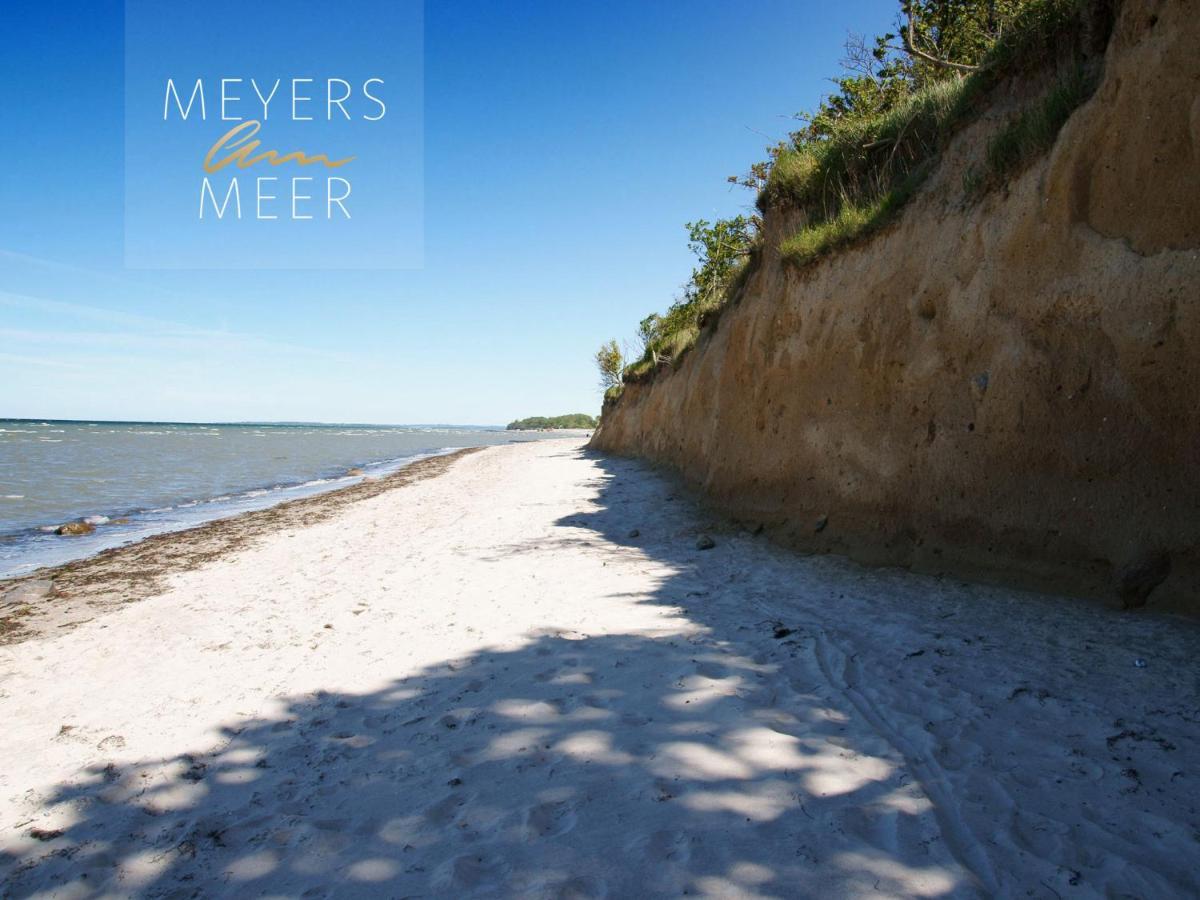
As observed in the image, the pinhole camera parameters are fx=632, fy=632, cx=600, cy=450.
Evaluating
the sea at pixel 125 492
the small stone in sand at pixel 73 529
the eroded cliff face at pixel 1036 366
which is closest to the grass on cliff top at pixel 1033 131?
the eroded cliff face at pixel 1036 366

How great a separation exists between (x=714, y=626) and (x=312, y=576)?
481cm

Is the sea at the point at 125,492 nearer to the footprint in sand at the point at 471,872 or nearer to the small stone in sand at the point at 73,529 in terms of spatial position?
the small stone in sand at the point at 73,529

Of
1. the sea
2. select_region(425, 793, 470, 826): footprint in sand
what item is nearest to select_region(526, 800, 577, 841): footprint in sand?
select_region(425, 793, 470, 826): footprint in sand

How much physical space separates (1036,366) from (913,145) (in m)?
3.70

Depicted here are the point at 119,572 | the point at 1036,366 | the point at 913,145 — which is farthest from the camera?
the point at 119,572

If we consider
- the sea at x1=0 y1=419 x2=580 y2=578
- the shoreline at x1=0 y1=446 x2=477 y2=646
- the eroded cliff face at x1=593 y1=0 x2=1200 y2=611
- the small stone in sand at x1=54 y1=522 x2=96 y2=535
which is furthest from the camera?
the small stone in sand at x1=54 y1=522 x2=96 y2=535

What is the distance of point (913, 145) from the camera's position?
737 centimetres

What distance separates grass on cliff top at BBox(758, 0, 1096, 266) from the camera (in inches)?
212

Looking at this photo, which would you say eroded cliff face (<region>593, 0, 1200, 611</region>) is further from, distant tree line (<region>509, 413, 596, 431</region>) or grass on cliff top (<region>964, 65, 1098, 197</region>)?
distant tree line (<region>509, 413, 596, 431</region>)

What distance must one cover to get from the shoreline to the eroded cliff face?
7.47 meters

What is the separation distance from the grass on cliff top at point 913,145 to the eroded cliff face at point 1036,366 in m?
0.25

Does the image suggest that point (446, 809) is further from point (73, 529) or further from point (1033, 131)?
point (73, 529)

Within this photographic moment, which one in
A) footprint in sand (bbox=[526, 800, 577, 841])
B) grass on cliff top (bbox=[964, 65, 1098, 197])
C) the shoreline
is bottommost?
the shoreline

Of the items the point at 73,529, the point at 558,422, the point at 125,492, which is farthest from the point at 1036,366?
the point at 558,422
